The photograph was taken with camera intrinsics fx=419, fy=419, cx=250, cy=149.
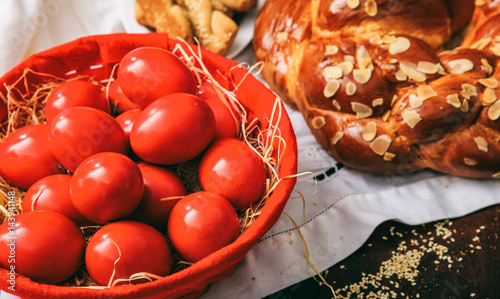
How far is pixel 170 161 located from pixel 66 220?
0.54 feet

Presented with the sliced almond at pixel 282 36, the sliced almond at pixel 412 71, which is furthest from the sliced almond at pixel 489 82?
the sliced almond at pixel 282 36

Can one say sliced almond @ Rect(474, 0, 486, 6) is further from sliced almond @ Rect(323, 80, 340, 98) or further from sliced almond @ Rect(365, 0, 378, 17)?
sliced almond @ Rect(323, 80, 340, 98)

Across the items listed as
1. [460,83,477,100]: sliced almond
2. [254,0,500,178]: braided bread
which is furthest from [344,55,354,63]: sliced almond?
[460,83,477,100]: sliced almond

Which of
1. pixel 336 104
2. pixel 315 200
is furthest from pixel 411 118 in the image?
pixel 315 200

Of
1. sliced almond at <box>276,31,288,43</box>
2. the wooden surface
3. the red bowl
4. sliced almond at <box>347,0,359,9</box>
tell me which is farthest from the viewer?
sliced almond at <box>276,31,288,43</box>

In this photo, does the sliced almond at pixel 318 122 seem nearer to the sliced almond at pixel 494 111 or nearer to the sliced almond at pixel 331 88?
the sliced almond at pixel 331 88

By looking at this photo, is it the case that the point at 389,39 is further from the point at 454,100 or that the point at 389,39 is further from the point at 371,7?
the point at 454,100

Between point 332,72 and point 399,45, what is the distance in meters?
0.14

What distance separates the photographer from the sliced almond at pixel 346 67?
817 millimetres

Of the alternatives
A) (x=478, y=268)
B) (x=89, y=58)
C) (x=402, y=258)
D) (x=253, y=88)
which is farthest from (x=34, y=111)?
(x=478, y=268)

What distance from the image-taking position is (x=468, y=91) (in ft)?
2.57

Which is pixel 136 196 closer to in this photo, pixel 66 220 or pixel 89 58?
pixel 66 220

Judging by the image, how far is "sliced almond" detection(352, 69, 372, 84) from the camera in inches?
31.9

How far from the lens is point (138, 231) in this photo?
0.56 meters
